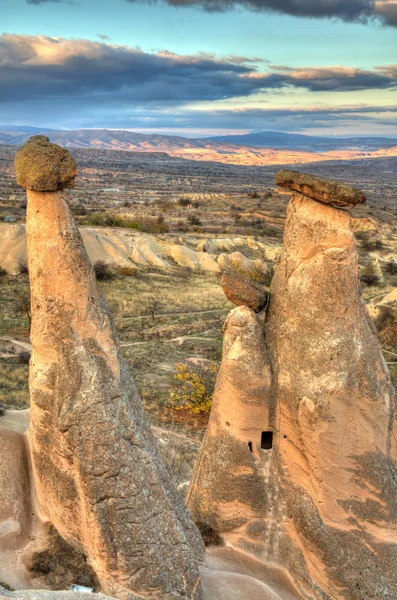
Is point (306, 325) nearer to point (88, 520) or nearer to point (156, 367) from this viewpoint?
point (88, 520)

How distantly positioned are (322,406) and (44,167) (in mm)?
5226

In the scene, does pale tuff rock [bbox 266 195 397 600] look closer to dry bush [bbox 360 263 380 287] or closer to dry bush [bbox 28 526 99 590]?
dry bush [bbox 28 526 99 590]

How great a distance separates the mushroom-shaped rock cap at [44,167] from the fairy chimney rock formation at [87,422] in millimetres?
12

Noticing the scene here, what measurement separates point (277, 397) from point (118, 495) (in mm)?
3390

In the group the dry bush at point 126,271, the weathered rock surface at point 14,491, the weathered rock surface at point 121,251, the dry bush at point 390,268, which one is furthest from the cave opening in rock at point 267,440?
the dry bush at point 390,268

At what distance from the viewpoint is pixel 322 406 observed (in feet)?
28.0

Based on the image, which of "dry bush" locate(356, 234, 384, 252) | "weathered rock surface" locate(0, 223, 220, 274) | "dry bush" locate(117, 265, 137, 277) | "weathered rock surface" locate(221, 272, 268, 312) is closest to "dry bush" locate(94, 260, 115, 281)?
"dry bush" locate(117, 265, 137, 277)

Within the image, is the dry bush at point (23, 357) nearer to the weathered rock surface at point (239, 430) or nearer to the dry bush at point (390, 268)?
the weathered rock surface at point (239, 430)

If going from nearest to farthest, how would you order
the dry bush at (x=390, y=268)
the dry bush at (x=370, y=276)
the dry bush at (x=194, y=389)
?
the dry bush at (x=194, y=389)
the dry bush at (x=370, y=276)
the dry bush at (x=390, y=268)

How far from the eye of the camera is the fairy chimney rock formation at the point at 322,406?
8.48 metres

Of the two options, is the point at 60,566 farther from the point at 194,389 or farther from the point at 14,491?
the point at 194,389

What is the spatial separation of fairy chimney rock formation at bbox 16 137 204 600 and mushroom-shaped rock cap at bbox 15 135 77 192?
1 cm

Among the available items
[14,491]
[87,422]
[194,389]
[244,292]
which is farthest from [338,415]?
[194,389]

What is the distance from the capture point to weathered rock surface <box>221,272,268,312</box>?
9.44m
